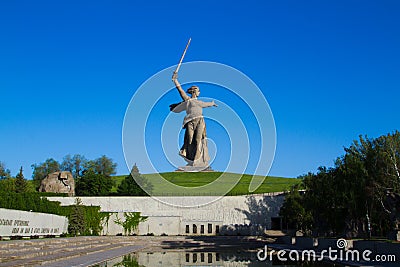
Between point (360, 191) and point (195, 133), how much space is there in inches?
734

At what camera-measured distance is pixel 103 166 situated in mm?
86125

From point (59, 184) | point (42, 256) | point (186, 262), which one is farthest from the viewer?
point (59, 184)

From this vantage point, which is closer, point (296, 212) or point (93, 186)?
point (296, 212)

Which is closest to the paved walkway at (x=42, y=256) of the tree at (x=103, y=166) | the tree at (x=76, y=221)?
the tree at (x=76, y=221)

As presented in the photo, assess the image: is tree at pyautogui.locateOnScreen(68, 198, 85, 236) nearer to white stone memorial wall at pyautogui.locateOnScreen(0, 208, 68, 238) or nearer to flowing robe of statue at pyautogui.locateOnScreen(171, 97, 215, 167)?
white stone memorial wall at pyautogui.locateOnScreen(0, 208, 68, 238)

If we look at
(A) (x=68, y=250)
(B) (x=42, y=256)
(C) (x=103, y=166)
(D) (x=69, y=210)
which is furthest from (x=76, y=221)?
(C) (x=103, y=166)

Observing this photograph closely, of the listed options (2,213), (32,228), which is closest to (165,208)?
(32,228)

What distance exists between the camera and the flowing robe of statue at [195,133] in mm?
39344

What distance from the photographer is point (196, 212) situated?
1703 inches

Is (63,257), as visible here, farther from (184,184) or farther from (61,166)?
(61,166)

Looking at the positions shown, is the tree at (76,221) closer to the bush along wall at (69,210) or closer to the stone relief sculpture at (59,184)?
the bush along wall at (69,210)

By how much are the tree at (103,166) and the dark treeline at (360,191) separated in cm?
6036

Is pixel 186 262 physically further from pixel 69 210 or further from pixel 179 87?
pixel 179 87

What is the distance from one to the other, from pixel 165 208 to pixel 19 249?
Answer: 28.1 meters
